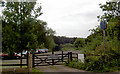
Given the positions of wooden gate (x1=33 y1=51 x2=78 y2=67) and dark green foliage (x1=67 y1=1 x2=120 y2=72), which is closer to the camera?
dark green foliage (x1=67 y1=1 x2=120 y2=72)

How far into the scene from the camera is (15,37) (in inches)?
353

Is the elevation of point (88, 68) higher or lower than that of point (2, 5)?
lower

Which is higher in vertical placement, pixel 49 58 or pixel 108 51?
pixel 108 51

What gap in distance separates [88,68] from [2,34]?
6022 millimetres

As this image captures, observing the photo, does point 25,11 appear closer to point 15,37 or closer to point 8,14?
point 8,14

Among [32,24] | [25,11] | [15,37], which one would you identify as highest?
[25,11]

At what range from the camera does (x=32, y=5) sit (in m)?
9.62

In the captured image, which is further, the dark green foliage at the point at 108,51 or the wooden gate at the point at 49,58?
the wooden gate at the point at 49,58

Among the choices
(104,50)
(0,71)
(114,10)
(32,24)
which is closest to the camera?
(0,71)

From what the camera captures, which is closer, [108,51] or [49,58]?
[108,51]

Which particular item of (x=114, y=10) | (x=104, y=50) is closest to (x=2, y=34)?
(x=104, y=50)

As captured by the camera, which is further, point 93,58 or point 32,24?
point 93,58

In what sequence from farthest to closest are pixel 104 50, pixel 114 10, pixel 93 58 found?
pixel 114 10 → pixel 104 50 → pixel 93 58

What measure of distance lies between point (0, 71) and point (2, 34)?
2.23 m
